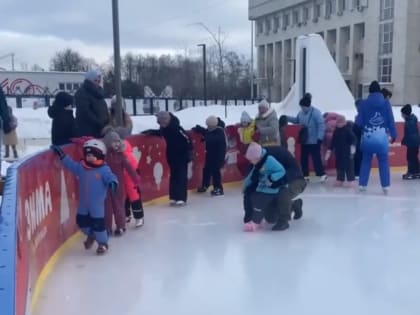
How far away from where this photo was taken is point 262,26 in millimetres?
77938

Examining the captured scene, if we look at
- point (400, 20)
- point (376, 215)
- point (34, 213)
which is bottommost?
point (376, 215)

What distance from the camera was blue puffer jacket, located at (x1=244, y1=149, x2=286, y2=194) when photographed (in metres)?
5.71

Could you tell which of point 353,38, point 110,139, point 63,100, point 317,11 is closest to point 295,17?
point 317,11

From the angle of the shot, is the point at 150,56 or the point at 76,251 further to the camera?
the point at 150,56

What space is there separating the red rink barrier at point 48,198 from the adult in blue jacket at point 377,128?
7.87 ft

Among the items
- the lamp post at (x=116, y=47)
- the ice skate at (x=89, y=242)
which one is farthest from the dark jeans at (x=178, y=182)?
the ice skate at (x=89, y=242)

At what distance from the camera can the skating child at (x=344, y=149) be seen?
866 cm

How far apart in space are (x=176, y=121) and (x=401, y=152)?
17.8 ft

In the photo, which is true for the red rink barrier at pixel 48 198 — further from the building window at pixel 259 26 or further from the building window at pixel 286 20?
the building window at pixel 259 26

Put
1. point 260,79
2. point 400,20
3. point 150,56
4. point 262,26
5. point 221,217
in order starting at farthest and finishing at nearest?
point 262,26, point 260,79, point 150,56, point 400,20, point 221,217

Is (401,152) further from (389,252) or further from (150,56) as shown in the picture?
(150,56)

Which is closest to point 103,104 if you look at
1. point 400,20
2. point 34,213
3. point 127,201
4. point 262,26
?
point 127,201

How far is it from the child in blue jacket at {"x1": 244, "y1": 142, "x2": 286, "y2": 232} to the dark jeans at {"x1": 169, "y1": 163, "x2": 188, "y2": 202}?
60.9 inches

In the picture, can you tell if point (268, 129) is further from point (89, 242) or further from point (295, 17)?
point (295, 17)
